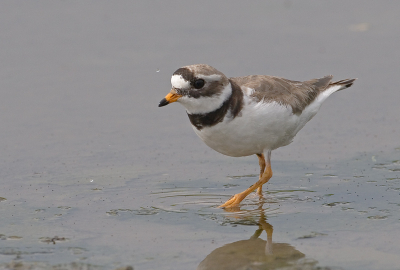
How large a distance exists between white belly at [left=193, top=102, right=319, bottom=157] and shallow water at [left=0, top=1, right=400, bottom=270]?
714mm

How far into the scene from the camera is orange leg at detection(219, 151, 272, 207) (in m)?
8.38

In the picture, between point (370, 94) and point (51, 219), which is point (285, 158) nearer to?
point (370, 94)

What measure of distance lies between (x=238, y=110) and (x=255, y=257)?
2063 millimetres

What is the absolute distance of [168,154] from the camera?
10156 millimetres

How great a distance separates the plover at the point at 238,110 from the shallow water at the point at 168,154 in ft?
2.29

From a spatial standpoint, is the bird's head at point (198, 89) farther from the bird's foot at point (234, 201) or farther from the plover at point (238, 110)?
the bird's foot at point (234, 201)

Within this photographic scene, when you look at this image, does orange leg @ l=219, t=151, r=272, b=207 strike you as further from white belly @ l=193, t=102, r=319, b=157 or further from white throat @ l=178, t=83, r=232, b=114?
white throat @ l=178, t=83, r=232, b=114

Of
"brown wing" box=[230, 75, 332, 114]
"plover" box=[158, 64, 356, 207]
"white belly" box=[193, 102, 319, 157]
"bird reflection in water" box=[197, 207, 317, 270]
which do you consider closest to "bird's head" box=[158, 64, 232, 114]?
"plover" box=[158, 64, 356, 207]

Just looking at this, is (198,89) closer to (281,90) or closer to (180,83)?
(180,83)

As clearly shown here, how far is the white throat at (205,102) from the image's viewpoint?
795 centimetres

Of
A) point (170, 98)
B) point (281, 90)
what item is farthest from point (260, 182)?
point (170, 98)

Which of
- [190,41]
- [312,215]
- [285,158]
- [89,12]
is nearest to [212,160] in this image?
[285,158]

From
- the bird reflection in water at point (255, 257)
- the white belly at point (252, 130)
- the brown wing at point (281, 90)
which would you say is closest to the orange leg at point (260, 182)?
the white belly at point (252, 130)

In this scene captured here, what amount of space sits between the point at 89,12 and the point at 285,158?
22.8ft
